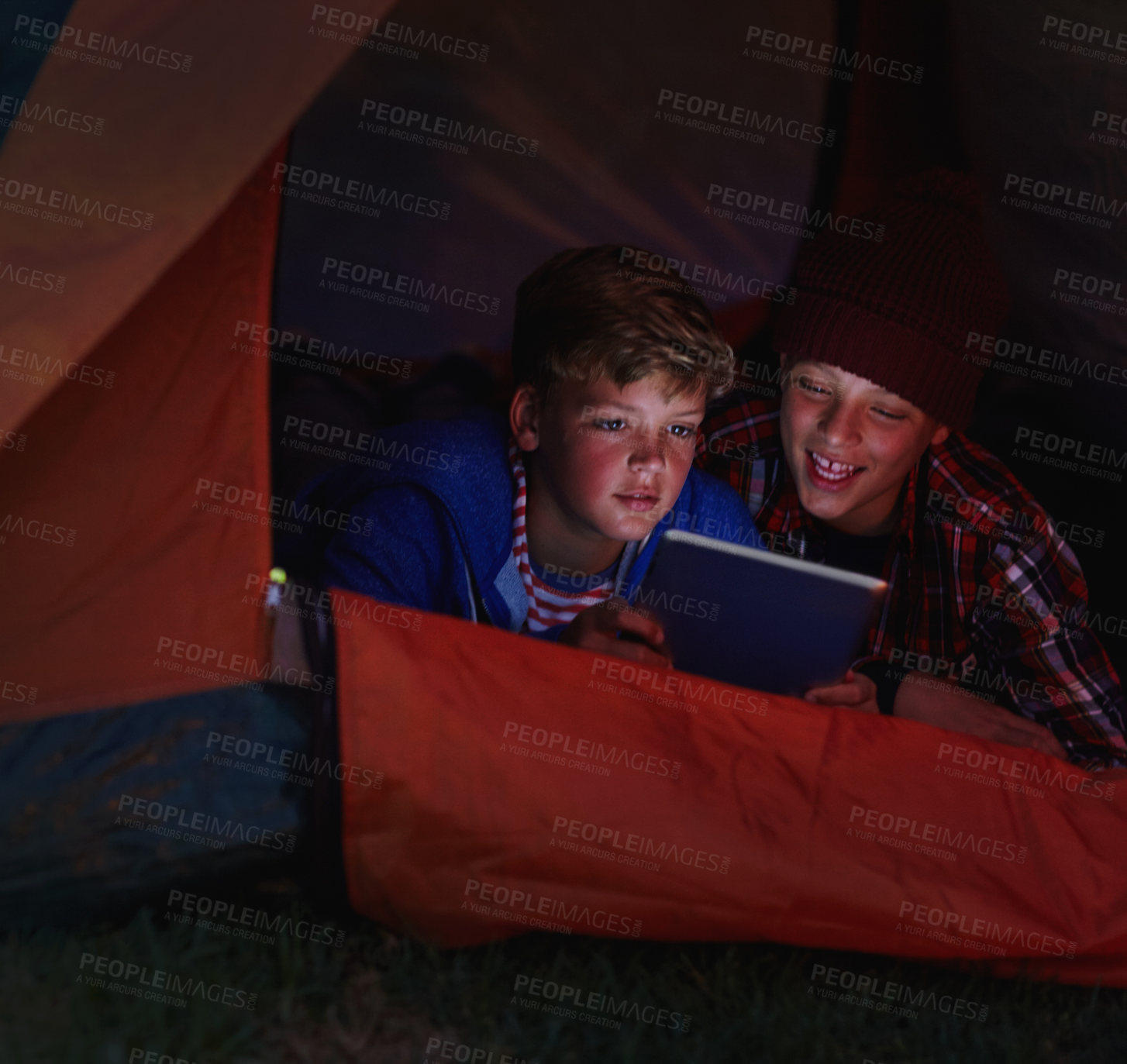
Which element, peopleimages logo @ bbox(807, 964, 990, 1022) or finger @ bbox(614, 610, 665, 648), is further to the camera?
finger @ bbox(614, 610, 665, 648)

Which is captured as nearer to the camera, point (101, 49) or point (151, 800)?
point (151, 800)

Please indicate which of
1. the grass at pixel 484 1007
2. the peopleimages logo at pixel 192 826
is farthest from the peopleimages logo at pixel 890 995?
the peopleimages logo at pixel 192 826

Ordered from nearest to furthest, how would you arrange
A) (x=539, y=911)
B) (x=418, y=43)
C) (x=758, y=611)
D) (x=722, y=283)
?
(x=539, y=911)
(x=758, y=611)
(x=418, y=43)
(x=722, y=283)

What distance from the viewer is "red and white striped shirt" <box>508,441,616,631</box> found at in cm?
153

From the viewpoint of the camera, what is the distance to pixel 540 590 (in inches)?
61.2

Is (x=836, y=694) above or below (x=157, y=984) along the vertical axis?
above

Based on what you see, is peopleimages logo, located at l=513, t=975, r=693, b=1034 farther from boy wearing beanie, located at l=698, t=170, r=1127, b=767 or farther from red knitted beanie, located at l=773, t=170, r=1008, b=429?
red knitted beanie, located at l=773, t=170, r=1008, b=429

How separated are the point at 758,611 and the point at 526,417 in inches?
18.9

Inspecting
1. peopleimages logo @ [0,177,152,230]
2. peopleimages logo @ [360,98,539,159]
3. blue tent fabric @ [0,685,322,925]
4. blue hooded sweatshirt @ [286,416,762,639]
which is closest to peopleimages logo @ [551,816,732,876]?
blue tent fabric @ [0,685,322,925]

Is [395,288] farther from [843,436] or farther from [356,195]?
[843,436]

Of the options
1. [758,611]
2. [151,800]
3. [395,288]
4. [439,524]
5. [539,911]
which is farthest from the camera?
[395,288]

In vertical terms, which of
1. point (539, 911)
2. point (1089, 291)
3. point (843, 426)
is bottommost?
point (539, 911)

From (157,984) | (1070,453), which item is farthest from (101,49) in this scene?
(1070,453)

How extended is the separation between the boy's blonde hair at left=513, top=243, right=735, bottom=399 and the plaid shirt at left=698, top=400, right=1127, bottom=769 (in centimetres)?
20
